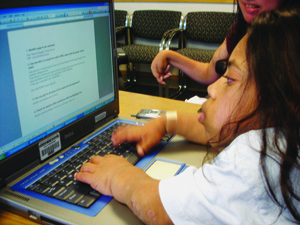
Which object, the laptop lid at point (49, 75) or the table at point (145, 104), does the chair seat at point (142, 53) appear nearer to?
the table at point (145, 104)

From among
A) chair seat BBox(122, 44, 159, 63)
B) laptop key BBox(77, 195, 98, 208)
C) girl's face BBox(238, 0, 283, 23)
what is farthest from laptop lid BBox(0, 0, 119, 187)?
chair seat BBox(122, 44, 159, 63)

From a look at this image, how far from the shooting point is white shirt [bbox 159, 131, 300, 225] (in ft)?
1.50

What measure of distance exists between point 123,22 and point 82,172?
317 cm

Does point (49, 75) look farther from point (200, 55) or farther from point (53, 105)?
point (200, 55)

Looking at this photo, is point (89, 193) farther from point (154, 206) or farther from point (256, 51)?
point (256, 51)

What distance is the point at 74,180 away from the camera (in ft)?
1.95

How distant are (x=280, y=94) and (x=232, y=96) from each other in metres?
0.10

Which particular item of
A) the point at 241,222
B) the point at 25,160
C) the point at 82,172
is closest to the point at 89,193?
the point at 82,172

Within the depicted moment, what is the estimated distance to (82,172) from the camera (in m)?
0.60

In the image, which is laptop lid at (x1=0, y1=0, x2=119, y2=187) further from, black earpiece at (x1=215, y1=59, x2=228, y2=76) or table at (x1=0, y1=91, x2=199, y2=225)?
black earpiece at (x1=215, y1=59, x2=228, y2=76)

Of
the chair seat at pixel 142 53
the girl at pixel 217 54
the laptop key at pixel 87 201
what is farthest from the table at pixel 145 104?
the chair seat at pixel 142 53

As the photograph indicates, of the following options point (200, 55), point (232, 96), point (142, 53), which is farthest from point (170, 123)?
point (142, 53)

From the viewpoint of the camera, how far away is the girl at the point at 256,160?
458 mm

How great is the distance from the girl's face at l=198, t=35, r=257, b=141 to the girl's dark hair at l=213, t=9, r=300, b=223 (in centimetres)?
2
